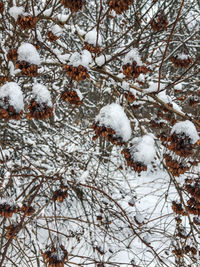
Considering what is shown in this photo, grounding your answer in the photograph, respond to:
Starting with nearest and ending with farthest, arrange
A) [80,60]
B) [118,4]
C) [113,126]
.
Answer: [118,4], [113,126], [80,60]

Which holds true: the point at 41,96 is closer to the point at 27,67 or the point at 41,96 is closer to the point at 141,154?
the point at 27,67

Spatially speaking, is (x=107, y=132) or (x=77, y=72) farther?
(x=77, y=72)

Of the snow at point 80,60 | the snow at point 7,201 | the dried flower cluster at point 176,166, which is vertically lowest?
the snow at point 7,201

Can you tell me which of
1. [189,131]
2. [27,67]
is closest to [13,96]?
[27,67]

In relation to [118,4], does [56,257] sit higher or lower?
lower

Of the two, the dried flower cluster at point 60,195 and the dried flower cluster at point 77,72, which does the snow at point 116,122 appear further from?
the dried flower cluster at point 60,195

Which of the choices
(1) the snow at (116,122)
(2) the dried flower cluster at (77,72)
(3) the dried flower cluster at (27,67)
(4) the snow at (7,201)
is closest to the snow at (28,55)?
(3) the dried flower cluster at (27,67)

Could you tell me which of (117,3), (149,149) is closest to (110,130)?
(149,149)

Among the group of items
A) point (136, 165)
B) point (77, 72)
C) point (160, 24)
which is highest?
point (160, 24)

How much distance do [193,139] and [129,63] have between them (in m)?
0.52

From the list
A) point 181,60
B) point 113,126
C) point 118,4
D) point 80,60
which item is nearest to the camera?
point 118,4

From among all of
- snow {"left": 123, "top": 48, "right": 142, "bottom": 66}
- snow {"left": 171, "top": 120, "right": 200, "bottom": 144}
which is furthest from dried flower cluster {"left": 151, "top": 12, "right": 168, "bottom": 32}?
snow {"left": 171, "top": 120, "right": 200, "bottom": 144}

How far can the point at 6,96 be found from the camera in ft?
3.33

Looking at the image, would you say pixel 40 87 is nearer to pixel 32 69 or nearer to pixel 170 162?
pixel 32 69
